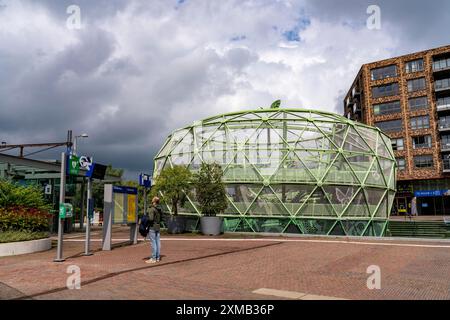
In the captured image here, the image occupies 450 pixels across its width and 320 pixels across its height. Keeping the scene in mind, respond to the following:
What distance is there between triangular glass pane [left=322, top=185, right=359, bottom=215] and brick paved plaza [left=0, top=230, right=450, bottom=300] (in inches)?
368

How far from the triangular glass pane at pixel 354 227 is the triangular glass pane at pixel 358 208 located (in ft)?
1.48

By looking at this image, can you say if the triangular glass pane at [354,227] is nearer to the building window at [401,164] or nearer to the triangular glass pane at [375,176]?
the triangular glass pane at [375,176]

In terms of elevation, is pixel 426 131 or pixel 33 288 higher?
pixel 426 131

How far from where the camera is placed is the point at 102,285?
7.98 meters

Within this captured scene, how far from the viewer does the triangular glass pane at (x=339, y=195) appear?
78.9 feet

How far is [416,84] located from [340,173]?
1596 inches

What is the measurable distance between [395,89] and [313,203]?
4237cm

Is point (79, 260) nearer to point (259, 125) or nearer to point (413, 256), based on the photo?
point (413, 256)

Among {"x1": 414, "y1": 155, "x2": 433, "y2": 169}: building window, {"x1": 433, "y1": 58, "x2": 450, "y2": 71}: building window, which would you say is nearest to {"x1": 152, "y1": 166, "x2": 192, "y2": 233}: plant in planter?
{"x1": 414, "y1": 155, "x2": 433, "y2": 169}: building window

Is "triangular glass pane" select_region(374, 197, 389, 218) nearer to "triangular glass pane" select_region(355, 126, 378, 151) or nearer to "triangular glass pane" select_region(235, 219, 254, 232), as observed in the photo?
"triangular glass pane" select_region(355, 126, 378, 151)

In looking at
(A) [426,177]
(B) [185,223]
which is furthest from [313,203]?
(A) [426,177]

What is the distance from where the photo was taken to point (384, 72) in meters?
59.6

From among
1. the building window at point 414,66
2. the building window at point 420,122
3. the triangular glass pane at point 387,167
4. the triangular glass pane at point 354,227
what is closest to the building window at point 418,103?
the building window at point 420,122

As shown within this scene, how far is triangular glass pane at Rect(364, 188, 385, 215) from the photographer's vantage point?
2547 cm
